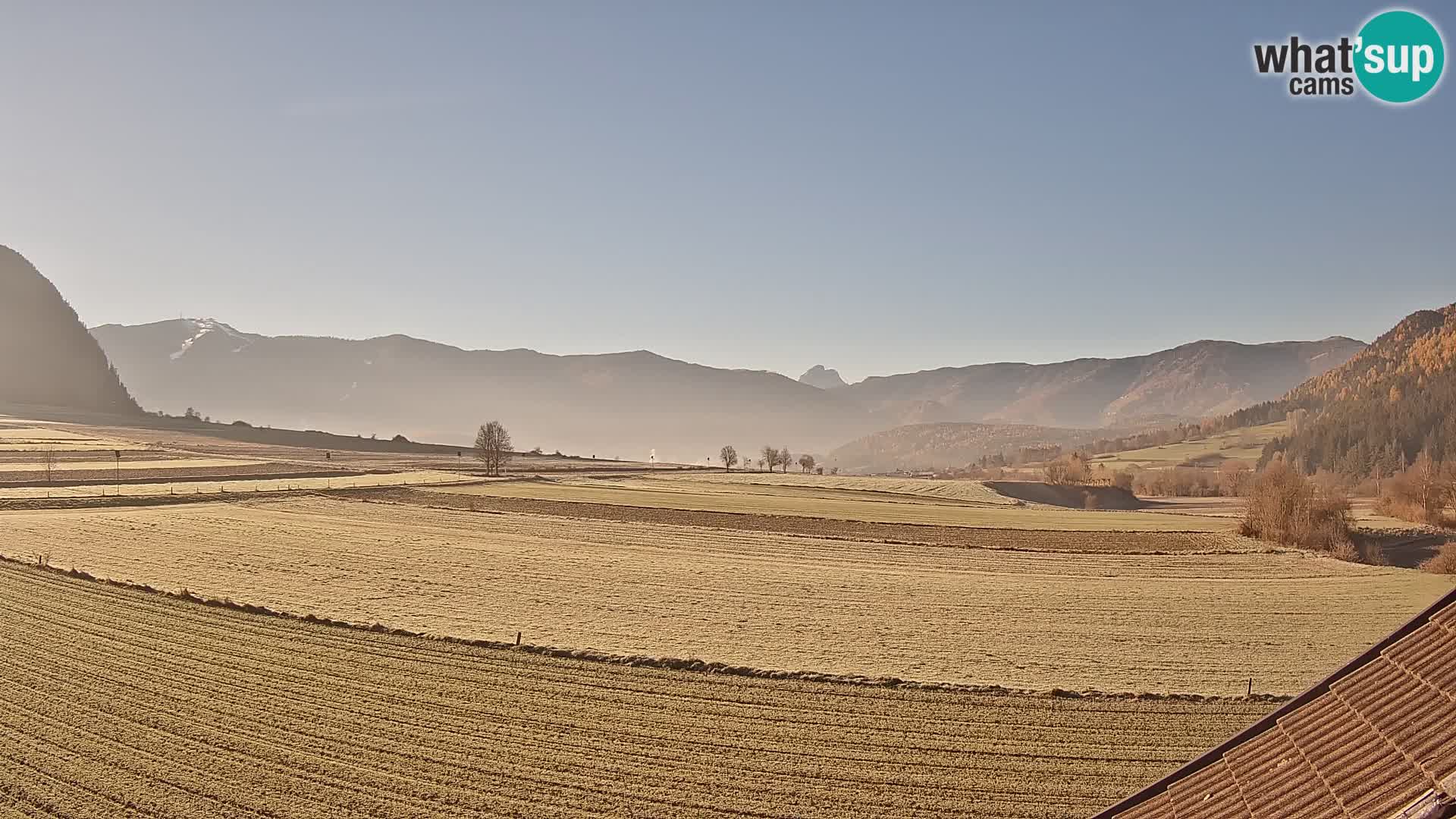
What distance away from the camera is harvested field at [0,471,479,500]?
2608 inches

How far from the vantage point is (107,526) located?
4956 cm

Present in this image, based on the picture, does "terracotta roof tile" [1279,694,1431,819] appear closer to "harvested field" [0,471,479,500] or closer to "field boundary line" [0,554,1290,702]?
"field boundary line" [0,554,1290,702]

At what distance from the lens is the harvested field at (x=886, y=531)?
56.2m

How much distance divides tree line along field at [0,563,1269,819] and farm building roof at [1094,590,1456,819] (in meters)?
8.35

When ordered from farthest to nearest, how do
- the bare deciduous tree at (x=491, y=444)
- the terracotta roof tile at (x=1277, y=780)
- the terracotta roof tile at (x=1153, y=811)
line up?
1. the bare deciduous tree at (x=491, y=444)
2. the terracotta roof tile at (x=1153, y=811)
3. the terracotta roof tile at (x=1277, y=780)

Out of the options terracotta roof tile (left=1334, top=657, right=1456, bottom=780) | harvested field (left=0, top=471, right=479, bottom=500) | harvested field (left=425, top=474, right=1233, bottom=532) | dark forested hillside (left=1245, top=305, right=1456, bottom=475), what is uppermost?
dark forested hillside (left=1245, top=305, right=1456, bottom=475)

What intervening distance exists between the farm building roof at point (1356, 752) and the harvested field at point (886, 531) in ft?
158

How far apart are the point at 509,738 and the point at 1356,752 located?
14.8 metres

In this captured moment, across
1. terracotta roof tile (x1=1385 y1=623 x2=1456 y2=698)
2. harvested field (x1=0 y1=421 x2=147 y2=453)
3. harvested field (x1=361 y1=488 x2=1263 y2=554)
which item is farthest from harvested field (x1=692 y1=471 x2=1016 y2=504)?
terracotta roof tile (x1=1385 y1=623 x2=1456 y2=698)

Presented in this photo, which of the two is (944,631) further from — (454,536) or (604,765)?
(454,536)

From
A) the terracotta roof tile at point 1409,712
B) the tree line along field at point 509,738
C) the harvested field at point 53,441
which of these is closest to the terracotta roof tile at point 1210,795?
the terracotta roof tile at point 1409,712

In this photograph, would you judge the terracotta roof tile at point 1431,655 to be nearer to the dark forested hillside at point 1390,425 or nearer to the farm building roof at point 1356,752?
the farm building roof at point 1356,752

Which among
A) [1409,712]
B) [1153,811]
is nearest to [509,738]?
[1153,811]

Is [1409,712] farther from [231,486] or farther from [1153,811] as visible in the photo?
[231,486]
